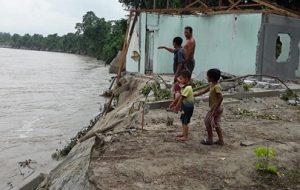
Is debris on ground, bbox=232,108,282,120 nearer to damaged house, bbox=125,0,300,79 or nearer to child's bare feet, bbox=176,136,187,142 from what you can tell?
child's bare feet, bbox=176,136,187,142

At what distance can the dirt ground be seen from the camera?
564 centimetres

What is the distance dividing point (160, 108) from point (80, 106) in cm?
1372

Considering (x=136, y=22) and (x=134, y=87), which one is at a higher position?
(x=136, y=22)

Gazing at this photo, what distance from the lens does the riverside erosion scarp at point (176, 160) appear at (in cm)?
566

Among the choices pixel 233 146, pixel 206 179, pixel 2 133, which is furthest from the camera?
pixel 2 133

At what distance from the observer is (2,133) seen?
1656 cm

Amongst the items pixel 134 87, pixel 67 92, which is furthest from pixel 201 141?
pixel 67 92

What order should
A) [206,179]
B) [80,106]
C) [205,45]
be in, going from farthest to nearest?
[80,106], [205,45], [206,179]

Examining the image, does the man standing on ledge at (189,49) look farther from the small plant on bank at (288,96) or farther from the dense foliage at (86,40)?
the dense foliage at (86,40)

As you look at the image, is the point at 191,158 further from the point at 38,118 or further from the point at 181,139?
the point at 38,118

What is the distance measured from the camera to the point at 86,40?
94.5m

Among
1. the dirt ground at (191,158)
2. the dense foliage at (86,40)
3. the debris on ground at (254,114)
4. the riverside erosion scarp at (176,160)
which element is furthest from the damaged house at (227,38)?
the dense foliage at (86,40)

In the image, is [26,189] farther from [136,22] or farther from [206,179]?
[136,22]

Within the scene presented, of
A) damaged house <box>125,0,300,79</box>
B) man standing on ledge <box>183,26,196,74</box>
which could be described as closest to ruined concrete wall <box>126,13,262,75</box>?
damaged house <box>125,0,300,79</box>
